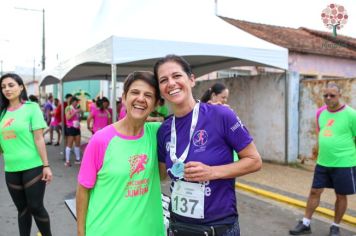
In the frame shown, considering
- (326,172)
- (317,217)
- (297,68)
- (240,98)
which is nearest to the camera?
(326,172)

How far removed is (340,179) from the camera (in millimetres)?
4371

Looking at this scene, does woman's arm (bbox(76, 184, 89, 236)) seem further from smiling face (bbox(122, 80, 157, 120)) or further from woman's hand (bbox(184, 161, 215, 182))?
woman's hand (bbox(184, 161, 215, 182))

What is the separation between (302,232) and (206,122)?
134 inches

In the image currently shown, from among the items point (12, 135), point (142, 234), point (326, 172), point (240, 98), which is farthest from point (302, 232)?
point (240, 98)

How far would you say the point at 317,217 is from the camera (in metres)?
5.45

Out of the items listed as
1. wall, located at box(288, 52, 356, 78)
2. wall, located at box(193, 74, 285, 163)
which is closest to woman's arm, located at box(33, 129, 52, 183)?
wall, located at box(193, 74, 285, 163)

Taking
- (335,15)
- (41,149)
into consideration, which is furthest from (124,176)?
(335,15)

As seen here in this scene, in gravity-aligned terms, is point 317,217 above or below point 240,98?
below

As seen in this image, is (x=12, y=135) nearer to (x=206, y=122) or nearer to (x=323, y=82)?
(x=206, y=122)

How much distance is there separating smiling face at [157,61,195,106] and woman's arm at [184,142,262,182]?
38 centimetres

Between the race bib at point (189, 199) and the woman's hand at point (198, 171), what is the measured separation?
3.2 inches

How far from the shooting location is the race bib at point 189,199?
6.30 ft

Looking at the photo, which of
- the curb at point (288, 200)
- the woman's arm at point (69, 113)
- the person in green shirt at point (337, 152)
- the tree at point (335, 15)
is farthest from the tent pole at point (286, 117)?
the tree at point (335, 15)

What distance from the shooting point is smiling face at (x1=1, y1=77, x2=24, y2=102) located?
12.0ft
